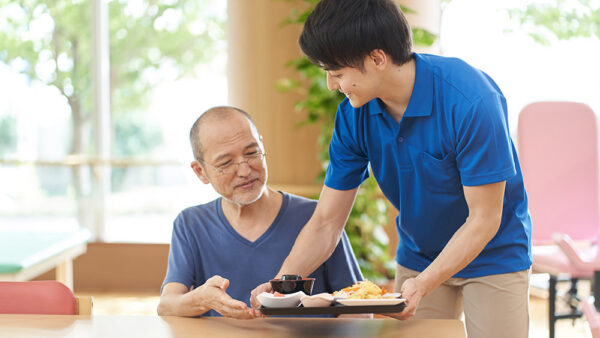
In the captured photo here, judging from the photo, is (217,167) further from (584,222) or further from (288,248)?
(584,222)

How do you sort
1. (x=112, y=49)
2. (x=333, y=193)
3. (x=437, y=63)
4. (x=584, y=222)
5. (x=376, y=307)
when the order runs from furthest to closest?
(x=112, y=49), (x=584, y=222), (x=333, y=193), (x=437, y=63), (x=376, y=307)

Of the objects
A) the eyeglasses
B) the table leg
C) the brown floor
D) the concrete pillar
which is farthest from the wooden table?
the concrete pillar

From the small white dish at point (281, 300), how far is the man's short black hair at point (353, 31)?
19.7 inches

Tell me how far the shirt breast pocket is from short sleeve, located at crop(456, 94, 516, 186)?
95 millimetres

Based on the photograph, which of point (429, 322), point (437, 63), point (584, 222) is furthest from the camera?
point (584, 222)

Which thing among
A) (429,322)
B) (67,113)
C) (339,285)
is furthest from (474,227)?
(67,113)

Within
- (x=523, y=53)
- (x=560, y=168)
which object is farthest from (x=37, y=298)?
(x=523, y=53)

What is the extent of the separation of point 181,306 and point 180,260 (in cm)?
26

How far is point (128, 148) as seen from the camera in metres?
5.29

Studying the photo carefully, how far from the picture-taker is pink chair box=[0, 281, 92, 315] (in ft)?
5.11

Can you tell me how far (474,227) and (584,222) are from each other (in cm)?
200

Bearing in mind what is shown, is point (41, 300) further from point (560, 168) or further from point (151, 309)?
point (151, 309)

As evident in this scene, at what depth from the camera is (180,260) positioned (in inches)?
69.5

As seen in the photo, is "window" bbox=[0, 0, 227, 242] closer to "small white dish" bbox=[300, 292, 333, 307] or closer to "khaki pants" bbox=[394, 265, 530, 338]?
"khaki pants" bbox=[394, 265, 530, 338]
